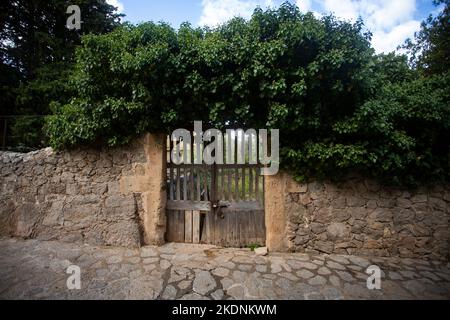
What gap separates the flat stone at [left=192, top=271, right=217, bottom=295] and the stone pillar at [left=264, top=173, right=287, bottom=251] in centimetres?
136

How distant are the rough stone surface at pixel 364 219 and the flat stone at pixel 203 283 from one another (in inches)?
63.3

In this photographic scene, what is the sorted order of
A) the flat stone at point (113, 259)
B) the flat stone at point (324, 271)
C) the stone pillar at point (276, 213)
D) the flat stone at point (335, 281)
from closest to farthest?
the flat stone at point (335, 281) → the flat stone at point (324, 271) → the flat stone at point (113, 259) → the stone pillar at point (276, 213)

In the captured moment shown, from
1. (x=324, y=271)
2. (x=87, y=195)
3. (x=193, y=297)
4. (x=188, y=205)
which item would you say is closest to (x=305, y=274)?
(x=324, y=271)

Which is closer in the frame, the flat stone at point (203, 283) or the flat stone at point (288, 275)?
the flat stone at point (203, 283)

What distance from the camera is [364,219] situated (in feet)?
12.8

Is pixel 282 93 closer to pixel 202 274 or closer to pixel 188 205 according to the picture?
pixel 188 205

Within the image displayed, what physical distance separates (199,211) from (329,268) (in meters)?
2.46

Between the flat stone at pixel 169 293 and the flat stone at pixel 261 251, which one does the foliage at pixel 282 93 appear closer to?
the flat stone at pixel 261 251

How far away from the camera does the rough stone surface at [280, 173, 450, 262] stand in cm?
381

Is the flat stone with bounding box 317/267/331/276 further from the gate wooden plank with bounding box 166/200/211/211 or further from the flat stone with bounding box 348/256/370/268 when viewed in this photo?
the gate wooden plank with bounding box 166/200/211/211

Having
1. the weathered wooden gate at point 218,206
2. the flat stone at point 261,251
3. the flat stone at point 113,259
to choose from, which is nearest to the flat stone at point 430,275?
the flat stone at point 261,251

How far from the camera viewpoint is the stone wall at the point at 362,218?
381cm

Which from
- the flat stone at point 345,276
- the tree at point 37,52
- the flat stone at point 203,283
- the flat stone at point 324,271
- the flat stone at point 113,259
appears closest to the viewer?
the flat stone at point 203,283

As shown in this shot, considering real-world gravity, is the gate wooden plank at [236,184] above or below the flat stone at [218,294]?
above
